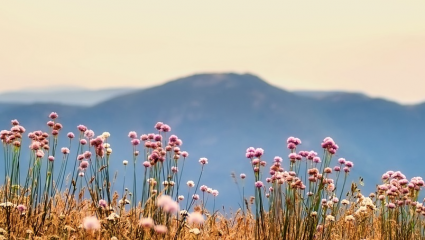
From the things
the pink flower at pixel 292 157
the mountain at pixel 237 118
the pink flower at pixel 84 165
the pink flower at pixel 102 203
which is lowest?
the pink flower at pixel 102 203

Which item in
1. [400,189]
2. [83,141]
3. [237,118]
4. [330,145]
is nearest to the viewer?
[330,145]

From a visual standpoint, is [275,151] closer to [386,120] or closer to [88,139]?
[386,120]

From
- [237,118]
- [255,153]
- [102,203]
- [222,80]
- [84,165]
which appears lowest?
[102,203]

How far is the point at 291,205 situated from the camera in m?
4.56

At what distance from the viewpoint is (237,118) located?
185250 mm

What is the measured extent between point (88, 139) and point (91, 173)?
28 cm

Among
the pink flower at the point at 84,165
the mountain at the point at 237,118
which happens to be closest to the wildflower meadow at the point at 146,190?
the pink flower at the point at 84,165

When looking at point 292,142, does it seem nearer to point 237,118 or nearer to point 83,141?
point 83,141

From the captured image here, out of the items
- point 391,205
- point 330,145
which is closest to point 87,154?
point 330,145

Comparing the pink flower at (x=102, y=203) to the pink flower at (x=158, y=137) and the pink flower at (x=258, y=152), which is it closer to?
the pink flower at (x=158, y=137)

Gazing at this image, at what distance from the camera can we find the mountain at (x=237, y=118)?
169 meters

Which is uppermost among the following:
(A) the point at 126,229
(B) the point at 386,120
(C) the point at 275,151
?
(B) the point at 386,120

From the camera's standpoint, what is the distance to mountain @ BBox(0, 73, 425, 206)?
16888 cm

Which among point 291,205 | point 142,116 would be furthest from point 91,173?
point 142,116
